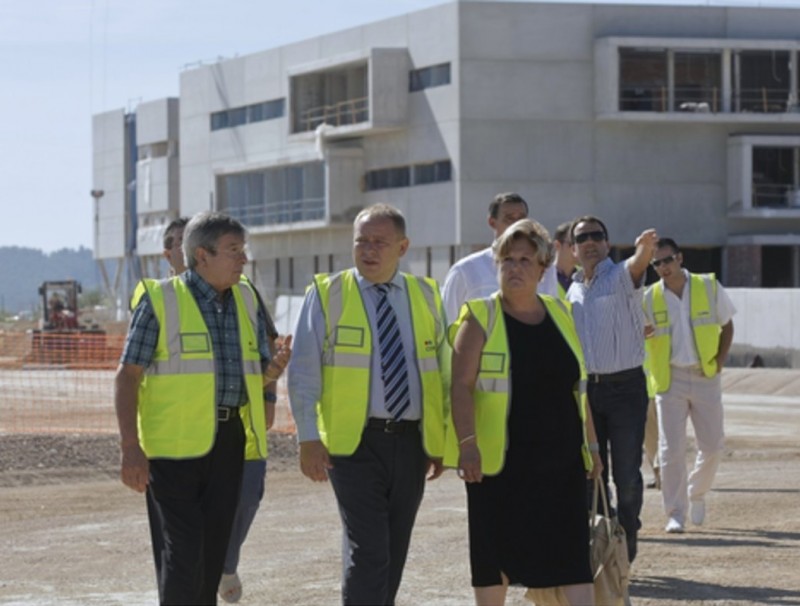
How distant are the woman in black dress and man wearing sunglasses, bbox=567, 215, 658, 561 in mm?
2665

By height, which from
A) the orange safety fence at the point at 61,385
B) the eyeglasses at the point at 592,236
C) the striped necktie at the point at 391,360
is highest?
the eyeglasses at the point at 592,236

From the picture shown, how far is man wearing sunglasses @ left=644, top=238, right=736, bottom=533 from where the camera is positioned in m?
13.0

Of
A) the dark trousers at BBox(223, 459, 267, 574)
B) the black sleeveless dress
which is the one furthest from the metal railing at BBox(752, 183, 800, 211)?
the black sleeveless dress

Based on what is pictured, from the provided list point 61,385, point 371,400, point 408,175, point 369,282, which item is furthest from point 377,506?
point 408,175

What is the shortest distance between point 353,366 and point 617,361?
3338 millimetres

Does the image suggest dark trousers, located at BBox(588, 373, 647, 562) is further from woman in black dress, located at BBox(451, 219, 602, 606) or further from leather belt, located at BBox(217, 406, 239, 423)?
leather belt, located at BBox(217, 406, 239, 423)

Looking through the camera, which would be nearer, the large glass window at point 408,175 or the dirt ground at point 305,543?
the dirt ground at point 305,543

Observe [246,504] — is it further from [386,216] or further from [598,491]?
[386,216]

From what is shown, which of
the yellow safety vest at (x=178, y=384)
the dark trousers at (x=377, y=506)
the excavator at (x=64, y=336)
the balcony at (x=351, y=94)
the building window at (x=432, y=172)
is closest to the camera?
the dark trousers at (x=377, y=506)

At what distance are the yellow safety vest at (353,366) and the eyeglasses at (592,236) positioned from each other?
271 centimetres

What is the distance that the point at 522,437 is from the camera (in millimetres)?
7891

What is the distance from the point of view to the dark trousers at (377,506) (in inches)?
295

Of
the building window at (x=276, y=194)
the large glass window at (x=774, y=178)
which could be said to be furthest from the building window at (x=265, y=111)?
the large glass window at (x=774, y=178)

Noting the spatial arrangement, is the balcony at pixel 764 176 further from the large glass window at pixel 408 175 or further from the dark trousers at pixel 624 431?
the dark trousers at pixel 624 431
